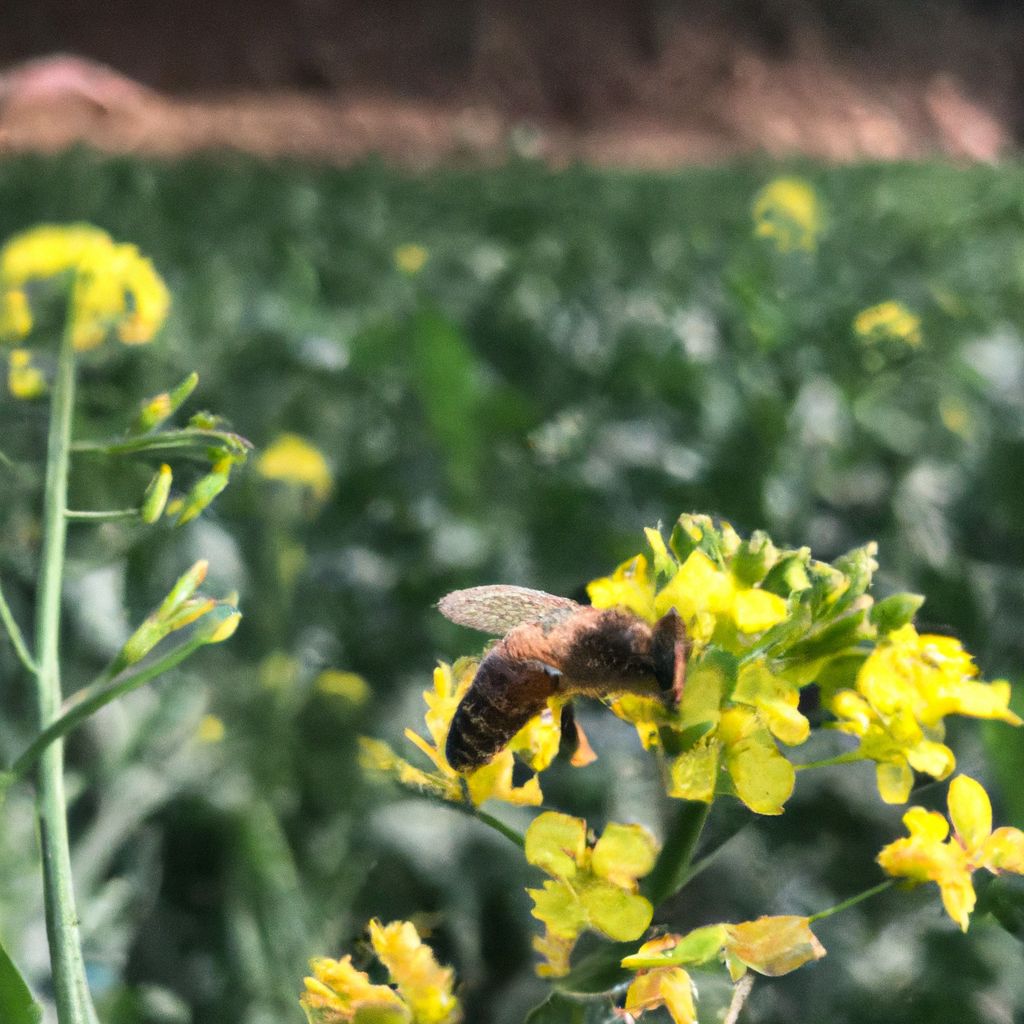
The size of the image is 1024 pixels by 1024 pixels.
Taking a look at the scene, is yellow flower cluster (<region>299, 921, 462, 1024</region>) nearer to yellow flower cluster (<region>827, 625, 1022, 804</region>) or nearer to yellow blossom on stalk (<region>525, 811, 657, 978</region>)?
yellow blossom on stalk (<region>525, 811, 657, 978</region>)

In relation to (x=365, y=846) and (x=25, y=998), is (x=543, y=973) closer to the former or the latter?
(x=25, y=998)

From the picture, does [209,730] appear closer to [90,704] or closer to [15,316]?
[15,316]

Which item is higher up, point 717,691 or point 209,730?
point 717,691

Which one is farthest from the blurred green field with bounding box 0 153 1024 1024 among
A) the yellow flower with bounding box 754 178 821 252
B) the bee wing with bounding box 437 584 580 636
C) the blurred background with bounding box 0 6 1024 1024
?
the yellow flower with bounding box 754 178 821 252

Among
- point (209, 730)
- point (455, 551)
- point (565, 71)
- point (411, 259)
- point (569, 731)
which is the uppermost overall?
point (565, 71)

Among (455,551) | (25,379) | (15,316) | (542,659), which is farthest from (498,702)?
(455,551)

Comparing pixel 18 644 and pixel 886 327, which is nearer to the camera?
pixel 18 644

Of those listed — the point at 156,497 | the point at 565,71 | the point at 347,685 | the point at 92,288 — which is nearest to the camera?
the point at 156,497
